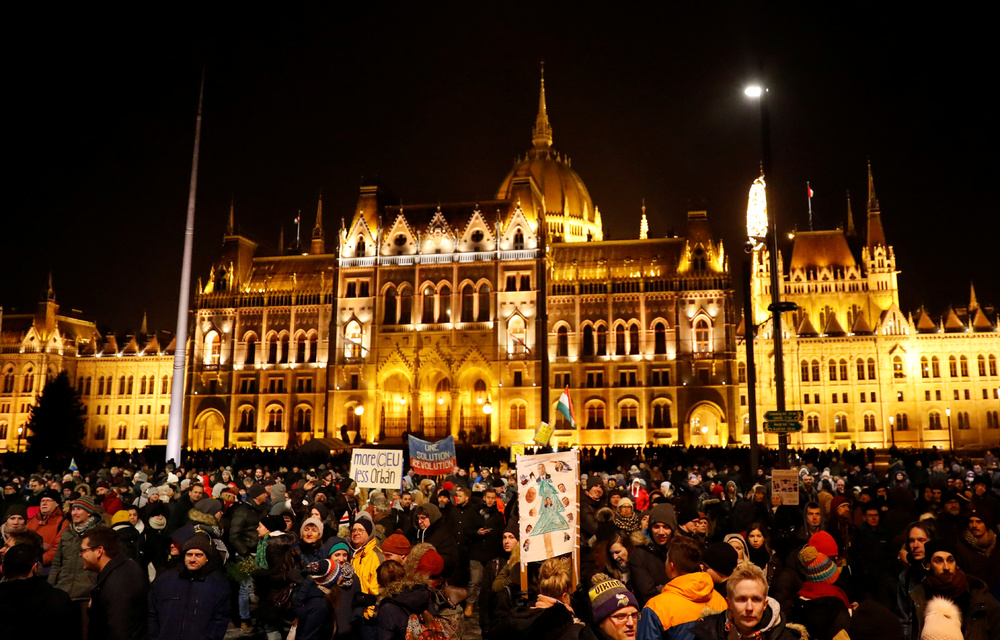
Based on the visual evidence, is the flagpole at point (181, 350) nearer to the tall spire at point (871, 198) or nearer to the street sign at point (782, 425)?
the street sign at point (782, 425)

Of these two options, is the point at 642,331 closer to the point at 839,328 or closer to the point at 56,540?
the point at 839,328

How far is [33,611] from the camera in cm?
603

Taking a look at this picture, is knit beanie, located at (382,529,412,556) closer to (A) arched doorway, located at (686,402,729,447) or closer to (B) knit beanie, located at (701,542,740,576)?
(B) knit beanie, located at (701,542,740,576)

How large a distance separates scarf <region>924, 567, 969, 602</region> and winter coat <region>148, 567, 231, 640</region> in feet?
18.5

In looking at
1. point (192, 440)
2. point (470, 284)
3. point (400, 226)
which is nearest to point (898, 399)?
point (470, 284)

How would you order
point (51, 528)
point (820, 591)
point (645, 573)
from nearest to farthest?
1. point (820, 591)
2. point (645, 573)
3. point (51, 528)

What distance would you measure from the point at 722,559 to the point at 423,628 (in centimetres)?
229

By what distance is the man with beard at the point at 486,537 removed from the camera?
11.5 m

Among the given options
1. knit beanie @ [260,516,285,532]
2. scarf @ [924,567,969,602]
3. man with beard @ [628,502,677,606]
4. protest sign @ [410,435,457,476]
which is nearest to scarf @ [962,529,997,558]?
scarf @ [924,567,969,602]

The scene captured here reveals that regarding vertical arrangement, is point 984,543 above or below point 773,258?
below

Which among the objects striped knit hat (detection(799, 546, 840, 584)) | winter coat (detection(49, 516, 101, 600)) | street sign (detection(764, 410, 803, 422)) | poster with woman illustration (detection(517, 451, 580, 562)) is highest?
street sign (detection(764, 410, 803, 422))

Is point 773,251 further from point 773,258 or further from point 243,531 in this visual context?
point 243,531

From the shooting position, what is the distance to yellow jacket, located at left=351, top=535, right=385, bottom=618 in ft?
29.6

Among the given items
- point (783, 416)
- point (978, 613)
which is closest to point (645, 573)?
point (978, 613)
